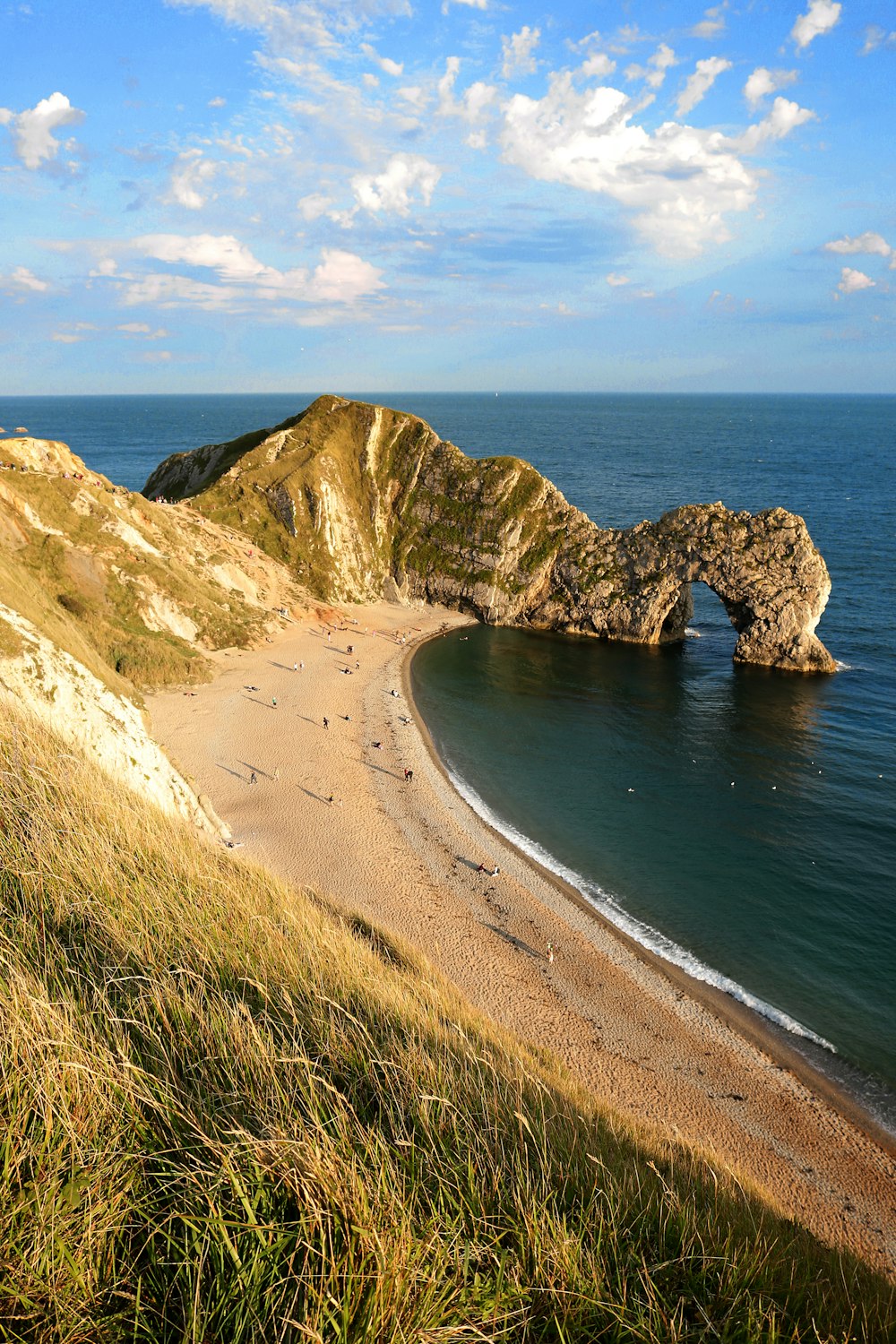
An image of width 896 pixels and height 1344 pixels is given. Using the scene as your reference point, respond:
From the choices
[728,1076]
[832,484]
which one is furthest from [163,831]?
[832,484]

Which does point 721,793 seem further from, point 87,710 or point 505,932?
point 87,710

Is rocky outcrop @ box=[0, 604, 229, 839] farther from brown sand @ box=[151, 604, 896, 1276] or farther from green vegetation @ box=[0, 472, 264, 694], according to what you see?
green vegetation @ box=[0, 472, 264, 694]

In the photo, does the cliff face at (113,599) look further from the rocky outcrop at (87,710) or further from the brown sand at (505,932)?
the brown sand at (505,932)

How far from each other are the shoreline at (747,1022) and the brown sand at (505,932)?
0.25 feet

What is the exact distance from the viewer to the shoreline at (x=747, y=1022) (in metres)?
22.6

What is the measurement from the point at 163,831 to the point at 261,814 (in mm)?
26518

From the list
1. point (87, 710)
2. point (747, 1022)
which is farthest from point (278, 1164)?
point (747, 1022)

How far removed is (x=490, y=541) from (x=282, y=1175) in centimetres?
7092

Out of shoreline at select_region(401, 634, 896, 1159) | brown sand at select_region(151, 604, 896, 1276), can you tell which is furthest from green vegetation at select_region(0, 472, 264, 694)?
shoreline at select_region(401, 634, 896, 1159)

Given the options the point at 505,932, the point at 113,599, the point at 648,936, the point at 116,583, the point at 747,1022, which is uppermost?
the point at 116,583

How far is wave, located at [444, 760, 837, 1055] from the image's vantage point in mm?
26078

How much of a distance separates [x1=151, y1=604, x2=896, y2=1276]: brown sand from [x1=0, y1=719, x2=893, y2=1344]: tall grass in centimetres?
806

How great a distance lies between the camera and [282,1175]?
16.9 ft

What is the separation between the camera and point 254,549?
70.6 meters
